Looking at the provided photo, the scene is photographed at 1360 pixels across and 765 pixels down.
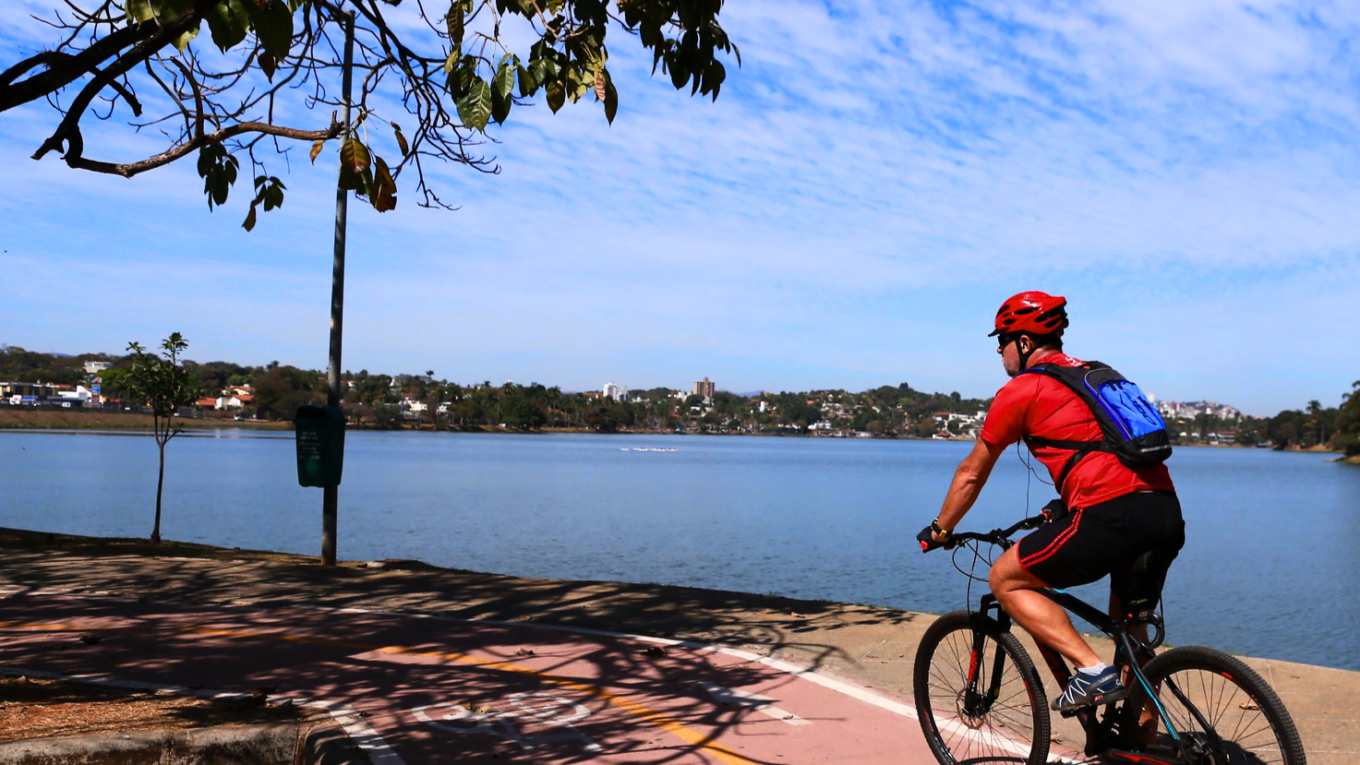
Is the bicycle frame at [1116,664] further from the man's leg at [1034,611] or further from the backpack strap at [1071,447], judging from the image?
the backpack strap at [1071,447]

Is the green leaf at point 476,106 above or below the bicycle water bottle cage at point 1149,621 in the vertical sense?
above

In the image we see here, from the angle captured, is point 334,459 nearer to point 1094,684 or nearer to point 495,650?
point 495,650

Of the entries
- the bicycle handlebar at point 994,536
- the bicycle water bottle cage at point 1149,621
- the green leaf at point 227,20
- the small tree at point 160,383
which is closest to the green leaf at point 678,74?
the green leaf at point 227,20

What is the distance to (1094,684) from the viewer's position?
377 cm

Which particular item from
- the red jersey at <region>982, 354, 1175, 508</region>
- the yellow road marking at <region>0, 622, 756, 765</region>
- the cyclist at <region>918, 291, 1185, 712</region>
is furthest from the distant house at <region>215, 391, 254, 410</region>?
the red jersey at <region>982, 354, 1175, 508</region>

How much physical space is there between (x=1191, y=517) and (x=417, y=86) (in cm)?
4287

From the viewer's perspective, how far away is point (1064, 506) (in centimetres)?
399

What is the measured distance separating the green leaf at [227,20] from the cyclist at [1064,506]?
114 inches

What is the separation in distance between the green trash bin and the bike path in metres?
3.56

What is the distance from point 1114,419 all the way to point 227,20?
3.22 metres

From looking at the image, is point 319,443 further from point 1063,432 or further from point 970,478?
point 1063,432

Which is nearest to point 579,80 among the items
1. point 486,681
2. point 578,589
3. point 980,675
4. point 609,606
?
point 486,681

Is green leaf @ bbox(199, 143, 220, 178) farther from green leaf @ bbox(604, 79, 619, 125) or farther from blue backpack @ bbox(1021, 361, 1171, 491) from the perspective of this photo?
blue backpack @ bbox(1021, 361, 1171, 491)

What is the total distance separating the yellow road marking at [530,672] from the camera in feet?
16.9
